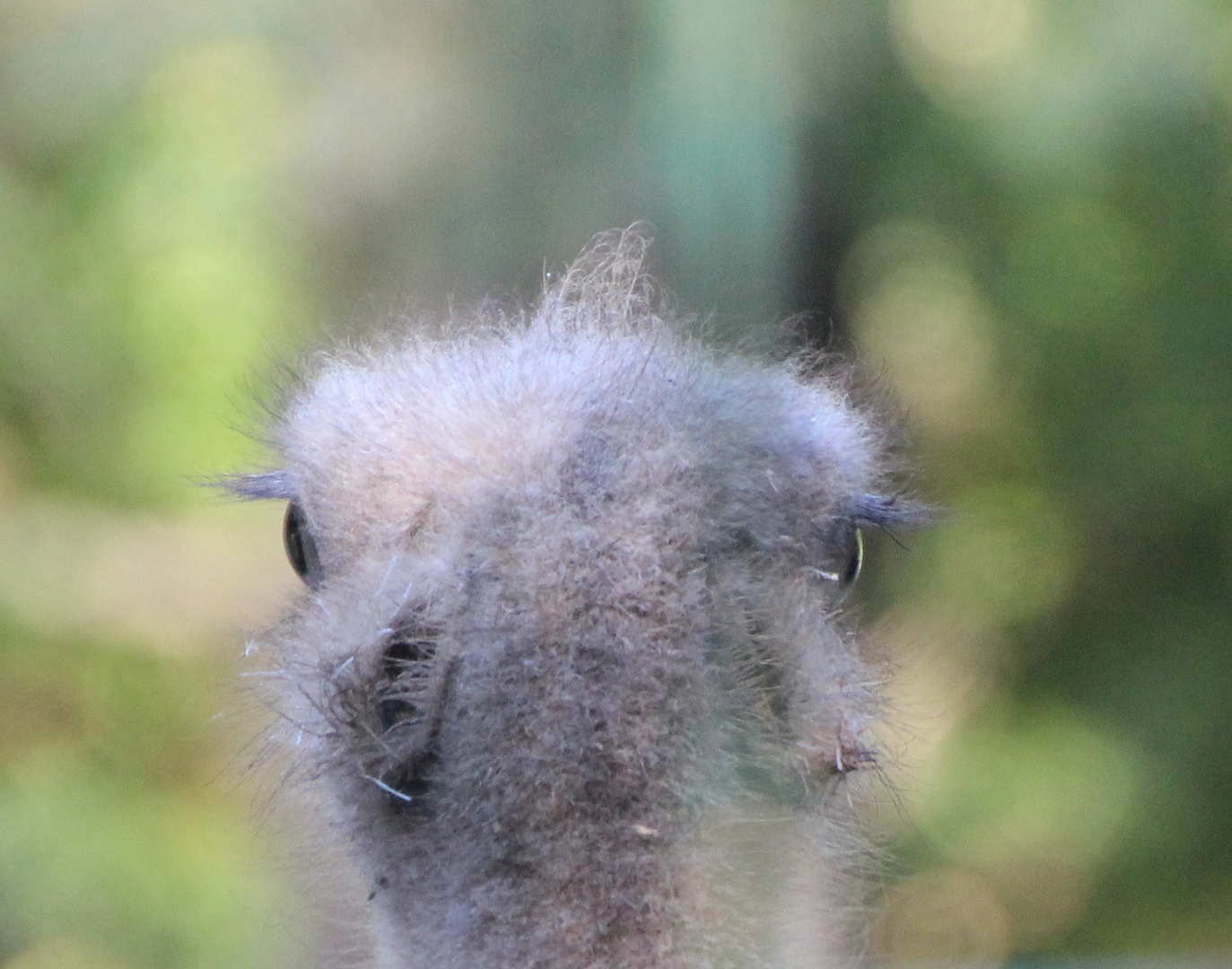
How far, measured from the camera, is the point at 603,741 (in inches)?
22.2

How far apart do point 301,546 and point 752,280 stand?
0.50 meters

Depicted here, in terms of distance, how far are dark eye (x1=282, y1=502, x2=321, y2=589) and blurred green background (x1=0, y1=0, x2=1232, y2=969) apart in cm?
45

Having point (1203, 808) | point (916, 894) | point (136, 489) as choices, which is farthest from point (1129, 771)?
point (136, 489)

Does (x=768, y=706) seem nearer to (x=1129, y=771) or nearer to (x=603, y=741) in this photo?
(x=603, y=741)

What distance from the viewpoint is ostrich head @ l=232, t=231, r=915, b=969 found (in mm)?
568

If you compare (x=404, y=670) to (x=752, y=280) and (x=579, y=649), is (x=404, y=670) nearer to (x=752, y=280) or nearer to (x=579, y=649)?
(x=579, y=649)

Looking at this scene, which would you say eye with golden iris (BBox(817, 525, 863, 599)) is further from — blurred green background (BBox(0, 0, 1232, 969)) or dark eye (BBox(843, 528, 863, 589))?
blurred green background (BBox(0, 0, 1232, 969))

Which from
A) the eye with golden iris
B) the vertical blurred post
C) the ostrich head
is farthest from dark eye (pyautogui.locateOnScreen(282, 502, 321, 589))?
the vertical blurred post

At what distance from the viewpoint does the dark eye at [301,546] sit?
72 cm

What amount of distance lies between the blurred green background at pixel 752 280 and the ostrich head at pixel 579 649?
18.3 inches

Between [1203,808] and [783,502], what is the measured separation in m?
1.30

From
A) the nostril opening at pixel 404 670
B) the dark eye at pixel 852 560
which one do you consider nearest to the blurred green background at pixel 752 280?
the dark eye at pixel 852 560

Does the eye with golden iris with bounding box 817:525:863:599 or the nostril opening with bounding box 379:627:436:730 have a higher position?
the eye with golden iris with bounding box 817:525:863:599

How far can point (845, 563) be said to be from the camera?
0.72m
